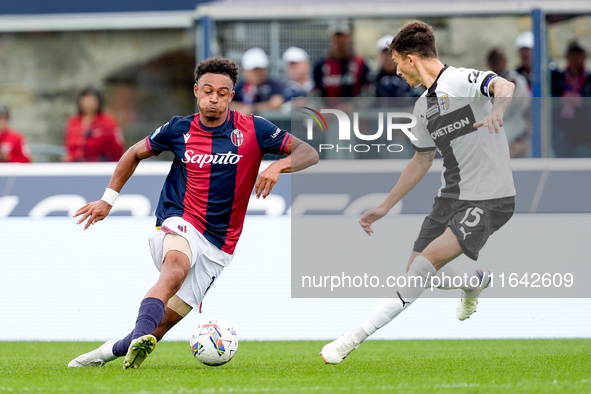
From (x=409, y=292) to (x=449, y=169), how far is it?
0.91m

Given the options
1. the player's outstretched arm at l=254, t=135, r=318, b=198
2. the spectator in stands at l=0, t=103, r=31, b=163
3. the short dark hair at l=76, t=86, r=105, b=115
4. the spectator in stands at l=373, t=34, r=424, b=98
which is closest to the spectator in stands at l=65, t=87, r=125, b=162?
the short dark hair at l=76, t=86, r=105, b=115

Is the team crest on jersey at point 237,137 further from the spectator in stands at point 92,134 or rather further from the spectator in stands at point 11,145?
the spectator in stands at point 11,145

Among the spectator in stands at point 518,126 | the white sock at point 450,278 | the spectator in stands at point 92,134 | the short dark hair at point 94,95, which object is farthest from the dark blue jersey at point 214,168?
the short dark hair at point 94,95

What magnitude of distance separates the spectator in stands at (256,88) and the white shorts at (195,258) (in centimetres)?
421

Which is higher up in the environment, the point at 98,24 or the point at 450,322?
the point at 98,24

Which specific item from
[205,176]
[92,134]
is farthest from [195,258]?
[92,134]

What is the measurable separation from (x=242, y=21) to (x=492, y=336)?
4.58 m

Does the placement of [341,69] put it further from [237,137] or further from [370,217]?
[237,137]

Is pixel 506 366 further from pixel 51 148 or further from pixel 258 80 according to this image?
pixel 51 148

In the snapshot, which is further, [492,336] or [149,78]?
[149,78]

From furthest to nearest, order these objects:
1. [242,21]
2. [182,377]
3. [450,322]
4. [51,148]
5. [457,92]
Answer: [51,148]
[242,21]
[450,322]
[457,92]
[182,377]

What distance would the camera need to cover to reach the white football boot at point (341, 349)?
20.8 feet

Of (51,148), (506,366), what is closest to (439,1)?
(51,148)

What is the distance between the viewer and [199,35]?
439 inches
